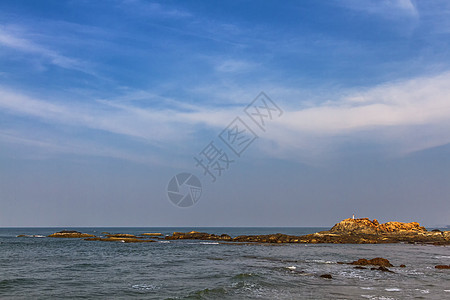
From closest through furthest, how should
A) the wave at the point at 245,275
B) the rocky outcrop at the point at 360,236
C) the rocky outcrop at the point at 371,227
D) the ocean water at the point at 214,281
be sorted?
the ocean water at the point at 214,281
the wave at the point at 245,275
the rocky outcrop at the point at 360,236
the rocky outcrop at the point at 371,227

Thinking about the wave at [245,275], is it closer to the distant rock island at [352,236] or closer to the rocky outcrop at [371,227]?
the distant rock island at [352,236]

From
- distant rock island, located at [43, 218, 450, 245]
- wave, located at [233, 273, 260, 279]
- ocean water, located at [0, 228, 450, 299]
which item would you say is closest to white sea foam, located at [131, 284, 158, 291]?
ocean water, located at [0, 228, 450, 299]

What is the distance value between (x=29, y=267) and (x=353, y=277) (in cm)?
3141

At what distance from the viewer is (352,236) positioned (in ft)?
309

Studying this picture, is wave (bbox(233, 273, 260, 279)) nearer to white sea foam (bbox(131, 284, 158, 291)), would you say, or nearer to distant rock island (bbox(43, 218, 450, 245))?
white sea foam (bbox(131, 284, 158, 291))

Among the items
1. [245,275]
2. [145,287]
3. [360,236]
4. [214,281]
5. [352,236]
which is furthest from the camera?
[360,236]

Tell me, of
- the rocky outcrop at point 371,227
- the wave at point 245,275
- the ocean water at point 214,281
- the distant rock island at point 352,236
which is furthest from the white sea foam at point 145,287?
the rocky outcrop at point 371,227

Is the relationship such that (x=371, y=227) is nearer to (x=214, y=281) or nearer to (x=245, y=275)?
(x=245, y=275)

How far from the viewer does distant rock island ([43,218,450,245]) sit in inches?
3388

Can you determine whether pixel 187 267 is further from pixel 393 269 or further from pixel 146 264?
pixel 393 269

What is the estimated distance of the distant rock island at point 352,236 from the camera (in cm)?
8606

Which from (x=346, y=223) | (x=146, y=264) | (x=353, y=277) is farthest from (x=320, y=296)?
(x=346, y=223)

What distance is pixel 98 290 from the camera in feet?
82.0

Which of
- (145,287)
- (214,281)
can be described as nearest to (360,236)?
(214,281)
